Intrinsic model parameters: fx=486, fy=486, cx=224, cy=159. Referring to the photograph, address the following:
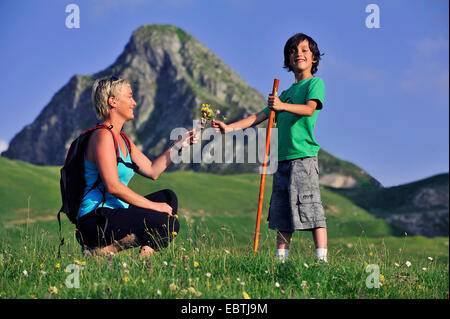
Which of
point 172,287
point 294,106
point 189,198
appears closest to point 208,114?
point 294,106

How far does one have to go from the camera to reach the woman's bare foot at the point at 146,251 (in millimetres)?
5641

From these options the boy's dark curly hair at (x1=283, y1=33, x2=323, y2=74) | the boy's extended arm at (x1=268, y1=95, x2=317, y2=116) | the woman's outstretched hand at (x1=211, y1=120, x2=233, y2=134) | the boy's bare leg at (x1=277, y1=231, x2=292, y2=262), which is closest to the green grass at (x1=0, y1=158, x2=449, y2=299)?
the boy's bare leg at (x1=277, y1=231, x2=292, y2=262)

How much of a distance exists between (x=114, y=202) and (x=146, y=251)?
0.69 metres

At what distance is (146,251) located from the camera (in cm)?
574

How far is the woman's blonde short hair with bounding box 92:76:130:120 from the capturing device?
5.67 m

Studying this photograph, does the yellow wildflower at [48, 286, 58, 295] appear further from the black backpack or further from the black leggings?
the black backpack

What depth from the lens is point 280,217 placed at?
6.05 metres

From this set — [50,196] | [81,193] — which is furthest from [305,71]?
[50,196]

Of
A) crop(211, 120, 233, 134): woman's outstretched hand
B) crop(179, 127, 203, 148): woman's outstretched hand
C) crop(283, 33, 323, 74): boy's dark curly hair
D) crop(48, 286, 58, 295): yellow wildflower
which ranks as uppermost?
crop(283, 33, 323, 74): boy's dark curly hair

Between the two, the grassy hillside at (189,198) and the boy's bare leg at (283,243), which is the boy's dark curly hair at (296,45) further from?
the grassy hillside at (189,198)

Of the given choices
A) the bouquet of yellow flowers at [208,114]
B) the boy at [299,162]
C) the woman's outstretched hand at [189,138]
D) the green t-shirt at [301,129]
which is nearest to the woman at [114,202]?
the woman's outstretched hand at [189,138]

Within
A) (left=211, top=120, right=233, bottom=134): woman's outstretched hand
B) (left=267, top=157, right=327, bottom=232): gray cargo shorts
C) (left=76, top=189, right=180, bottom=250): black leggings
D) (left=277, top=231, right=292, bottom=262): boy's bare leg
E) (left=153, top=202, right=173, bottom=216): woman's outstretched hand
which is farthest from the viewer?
(left=211, top=120, right=233, bottom=134): woman's outstretched hand

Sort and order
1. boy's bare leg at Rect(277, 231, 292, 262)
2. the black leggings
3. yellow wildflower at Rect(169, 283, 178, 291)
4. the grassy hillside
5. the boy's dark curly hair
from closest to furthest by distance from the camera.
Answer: yellow wildflower at Rect(169, 283, 178, 291)
the black leggings
boy's bare leg at Rect(277, 231, 292, 262)
the boy's dark curly hair
the grassy hillside

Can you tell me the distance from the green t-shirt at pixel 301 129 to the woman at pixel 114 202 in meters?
1.59
